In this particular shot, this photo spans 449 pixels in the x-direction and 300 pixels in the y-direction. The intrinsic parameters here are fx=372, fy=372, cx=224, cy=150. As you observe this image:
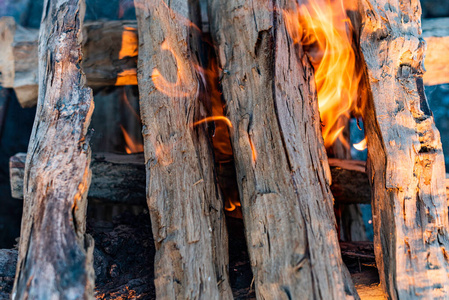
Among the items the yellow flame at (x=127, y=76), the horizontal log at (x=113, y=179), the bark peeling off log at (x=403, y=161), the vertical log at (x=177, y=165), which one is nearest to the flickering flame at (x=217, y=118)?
the vertical log at (x=177, y=165)

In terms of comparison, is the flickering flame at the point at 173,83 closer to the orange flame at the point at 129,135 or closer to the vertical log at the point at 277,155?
the vertical log at the point at 277,155

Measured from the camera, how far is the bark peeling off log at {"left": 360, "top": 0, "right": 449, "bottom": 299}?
1.81m

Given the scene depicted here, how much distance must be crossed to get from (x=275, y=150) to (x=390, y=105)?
2.26 feet

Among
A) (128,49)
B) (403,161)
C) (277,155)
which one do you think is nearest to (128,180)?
(128,49)

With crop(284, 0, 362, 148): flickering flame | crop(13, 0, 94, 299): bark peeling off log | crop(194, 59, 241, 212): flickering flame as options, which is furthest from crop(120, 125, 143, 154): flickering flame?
crop(284, 0, 362, 148): flickering flame

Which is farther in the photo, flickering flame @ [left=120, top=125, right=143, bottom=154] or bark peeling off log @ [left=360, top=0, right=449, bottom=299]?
flickering flame @ [left=120, top=125, right=143, bottom=154]

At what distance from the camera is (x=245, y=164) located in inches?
79.4

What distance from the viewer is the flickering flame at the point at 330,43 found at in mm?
2404

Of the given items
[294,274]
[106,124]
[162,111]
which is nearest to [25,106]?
[106,124]

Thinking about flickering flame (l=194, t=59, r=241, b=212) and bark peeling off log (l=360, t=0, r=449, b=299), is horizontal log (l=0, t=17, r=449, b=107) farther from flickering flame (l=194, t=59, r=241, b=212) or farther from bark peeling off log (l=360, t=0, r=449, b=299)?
bark peeling off log (l=360, t=0, r=449, b=299)

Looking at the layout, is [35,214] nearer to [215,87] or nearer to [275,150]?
[275,150]

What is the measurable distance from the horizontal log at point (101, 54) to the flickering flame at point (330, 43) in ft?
3.60

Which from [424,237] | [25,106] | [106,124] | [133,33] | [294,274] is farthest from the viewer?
[106,124]

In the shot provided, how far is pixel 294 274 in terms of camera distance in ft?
5.47
